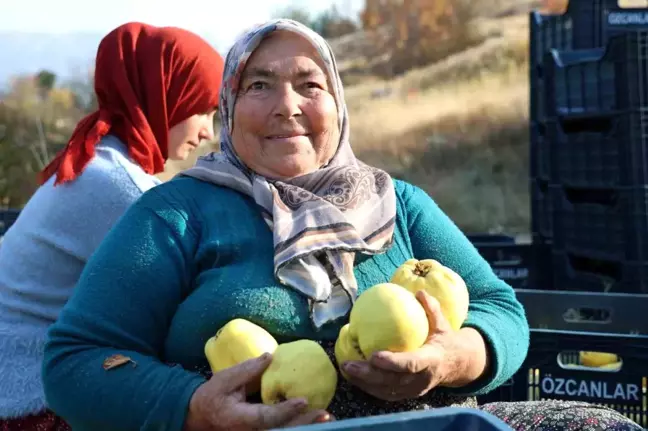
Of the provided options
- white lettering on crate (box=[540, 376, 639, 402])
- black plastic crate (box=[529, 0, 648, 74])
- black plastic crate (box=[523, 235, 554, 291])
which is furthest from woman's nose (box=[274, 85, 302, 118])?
black plastic crate (box=[529, 0, 648, 74])

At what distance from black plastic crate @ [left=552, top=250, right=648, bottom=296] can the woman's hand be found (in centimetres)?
217

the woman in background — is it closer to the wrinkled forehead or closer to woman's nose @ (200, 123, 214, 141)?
woman's nose @ (200, 123, 214, 141)

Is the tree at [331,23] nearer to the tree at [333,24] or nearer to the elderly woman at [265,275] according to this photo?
the tree at [333,24]

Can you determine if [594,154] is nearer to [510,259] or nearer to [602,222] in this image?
[602,222]

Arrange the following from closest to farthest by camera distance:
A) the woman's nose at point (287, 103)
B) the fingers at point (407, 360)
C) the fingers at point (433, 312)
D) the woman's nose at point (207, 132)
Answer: the fingers at point (407, 360), the fingers at point (433, 312), the woman's nose at point (287, 103), the woman's nose at point (207, 132)

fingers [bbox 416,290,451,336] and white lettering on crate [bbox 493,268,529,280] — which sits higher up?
fingers [bbox 416,290,451,336]

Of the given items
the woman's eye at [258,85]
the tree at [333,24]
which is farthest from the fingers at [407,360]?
the tree at [333,24]

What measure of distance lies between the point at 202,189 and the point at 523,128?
44.0ft

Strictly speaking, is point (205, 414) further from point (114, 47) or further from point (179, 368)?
point (114, 47)

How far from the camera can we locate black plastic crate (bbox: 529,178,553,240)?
173 inches

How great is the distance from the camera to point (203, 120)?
8.52 ft

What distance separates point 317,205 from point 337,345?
1.18ft

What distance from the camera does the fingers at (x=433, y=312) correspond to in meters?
1.39

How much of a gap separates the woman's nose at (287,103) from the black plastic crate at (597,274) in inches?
87.5
